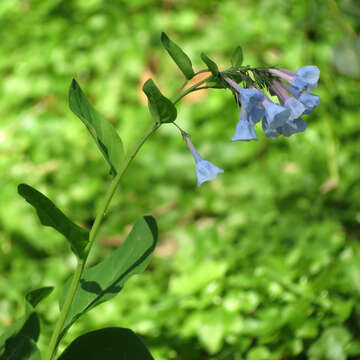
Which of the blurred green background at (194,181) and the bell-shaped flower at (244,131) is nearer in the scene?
the bell-shaped flower at (244,131)

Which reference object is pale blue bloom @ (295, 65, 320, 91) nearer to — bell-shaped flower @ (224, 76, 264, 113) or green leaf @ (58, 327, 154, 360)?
bell-shaped flower @ (224, 76, 264, 113)

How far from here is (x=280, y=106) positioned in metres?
0.69

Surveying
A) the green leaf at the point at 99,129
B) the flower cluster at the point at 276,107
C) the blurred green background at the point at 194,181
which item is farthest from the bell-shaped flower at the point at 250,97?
the blurred green background at the point at 194,181

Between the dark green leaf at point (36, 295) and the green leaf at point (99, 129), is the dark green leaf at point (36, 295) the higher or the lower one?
the lower one

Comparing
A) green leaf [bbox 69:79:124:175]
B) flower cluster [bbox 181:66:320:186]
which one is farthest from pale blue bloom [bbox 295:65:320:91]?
green leaf [bbox 69:79:124:175]

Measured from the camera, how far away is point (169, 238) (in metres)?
2.06

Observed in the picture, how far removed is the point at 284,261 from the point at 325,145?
0.70 meters

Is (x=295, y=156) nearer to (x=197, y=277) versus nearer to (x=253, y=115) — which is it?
(x=197, y=277)

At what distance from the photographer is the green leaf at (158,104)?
29.2 inches

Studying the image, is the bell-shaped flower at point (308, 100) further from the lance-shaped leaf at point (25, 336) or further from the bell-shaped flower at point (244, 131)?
the lance-shaped leaf at point (25, 336)

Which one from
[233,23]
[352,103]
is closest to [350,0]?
[352,103]

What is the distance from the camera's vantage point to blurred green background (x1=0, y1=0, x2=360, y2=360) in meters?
1.23

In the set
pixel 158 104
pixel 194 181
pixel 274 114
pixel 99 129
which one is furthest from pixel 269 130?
pixel 194 181

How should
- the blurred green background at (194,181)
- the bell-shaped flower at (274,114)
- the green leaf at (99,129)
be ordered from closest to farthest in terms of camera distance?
the bell-shaped flower at (274,114), the green leaf at (99,129), the blurred green background at (194,181)
